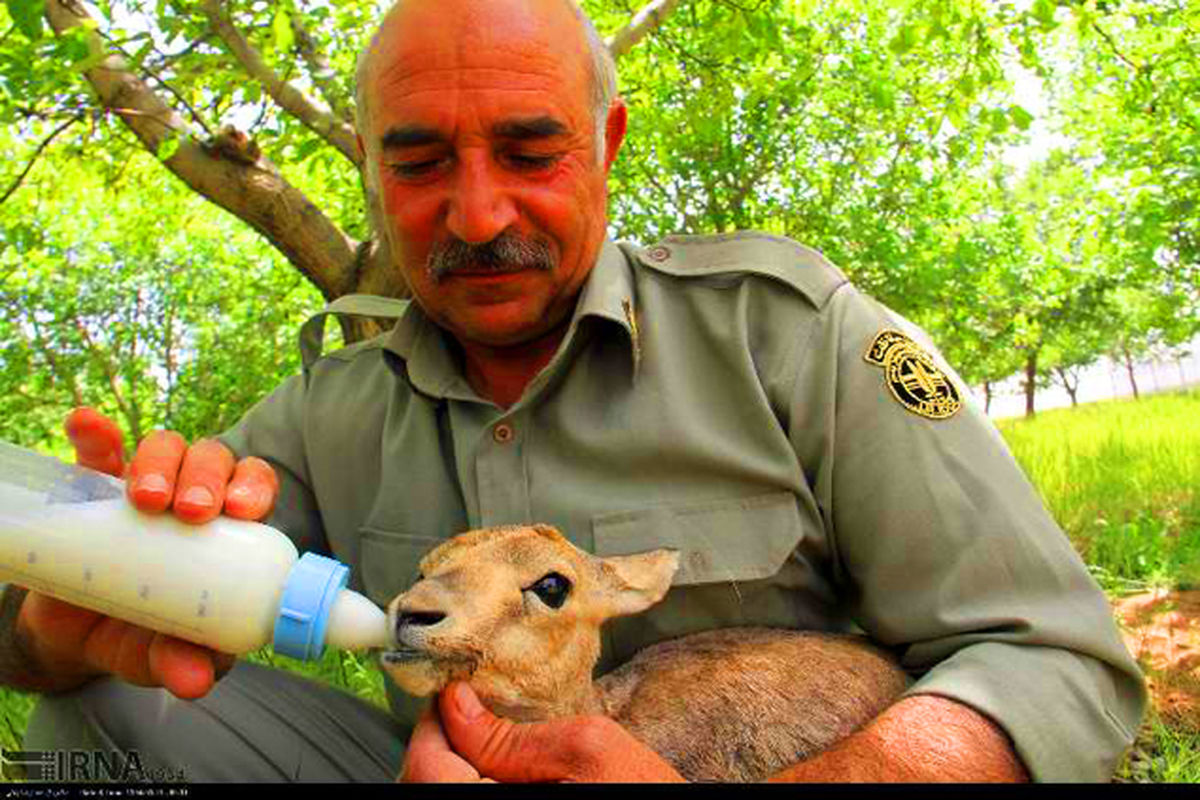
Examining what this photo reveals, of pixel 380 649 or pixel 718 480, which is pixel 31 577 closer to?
pixel 380 649

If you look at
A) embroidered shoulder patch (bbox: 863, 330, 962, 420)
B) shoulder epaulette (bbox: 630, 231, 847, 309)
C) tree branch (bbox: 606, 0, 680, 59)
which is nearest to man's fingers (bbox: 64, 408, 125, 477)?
shoulder epaulette (bbox: 630, 231, 847, 309)

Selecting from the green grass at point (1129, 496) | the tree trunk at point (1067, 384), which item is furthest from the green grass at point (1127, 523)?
the tree trunk at point (1067, 384)

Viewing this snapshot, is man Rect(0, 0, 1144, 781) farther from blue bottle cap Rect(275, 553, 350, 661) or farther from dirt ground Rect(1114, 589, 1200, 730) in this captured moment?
dirt ground Rect(1114, 589, 1200, 730)

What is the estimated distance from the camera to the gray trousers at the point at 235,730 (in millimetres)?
2211

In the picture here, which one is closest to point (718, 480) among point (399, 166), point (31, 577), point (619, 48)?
point (399, 166)

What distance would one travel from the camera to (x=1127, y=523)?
5566 millimetres

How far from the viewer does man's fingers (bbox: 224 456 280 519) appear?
1.69 metres

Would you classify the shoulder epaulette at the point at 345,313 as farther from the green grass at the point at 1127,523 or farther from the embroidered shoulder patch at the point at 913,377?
the embroidered shoulder patch at the point at 913,377

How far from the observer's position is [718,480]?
2033 mm

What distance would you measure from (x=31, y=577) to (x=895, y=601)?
5.01 ft

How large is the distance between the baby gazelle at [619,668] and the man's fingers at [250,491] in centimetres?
31

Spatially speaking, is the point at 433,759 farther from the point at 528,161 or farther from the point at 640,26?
the point at 640,26

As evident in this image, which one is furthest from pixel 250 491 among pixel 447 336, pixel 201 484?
pixel 447 336

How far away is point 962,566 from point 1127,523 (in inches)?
173
